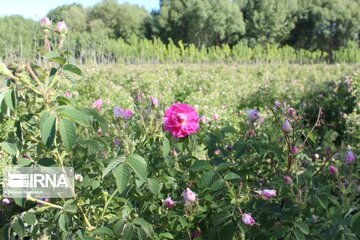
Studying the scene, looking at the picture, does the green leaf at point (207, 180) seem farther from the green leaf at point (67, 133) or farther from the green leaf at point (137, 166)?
the green leaf at point (67, 133)

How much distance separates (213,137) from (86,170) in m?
0.41

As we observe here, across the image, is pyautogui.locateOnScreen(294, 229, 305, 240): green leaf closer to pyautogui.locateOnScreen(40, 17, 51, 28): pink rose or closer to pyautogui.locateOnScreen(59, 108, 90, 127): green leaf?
pyautogui.locateOnScreen(59, 108, 90, 127): green leaf

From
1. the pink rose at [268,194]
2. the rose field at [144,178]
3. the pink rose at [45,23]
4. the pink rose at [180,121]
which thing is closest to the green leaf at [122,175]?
the rose field at [144,178]

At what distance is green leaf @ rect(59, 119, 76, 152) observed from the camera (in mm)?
938

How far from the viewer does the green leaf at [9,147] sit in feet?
3.53

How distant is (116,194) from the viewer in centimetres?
129

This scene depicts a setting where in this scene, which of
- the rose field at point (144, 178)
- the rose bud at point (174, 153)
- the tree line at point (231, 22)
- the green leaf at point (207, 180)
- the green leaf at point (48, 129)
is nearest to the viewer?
the green leaf at point (48, 129)

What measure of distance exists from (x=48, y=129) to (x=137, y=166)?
22cm

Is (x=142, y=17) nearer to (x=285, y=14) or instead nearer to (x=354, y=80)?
(x=285, y=14)

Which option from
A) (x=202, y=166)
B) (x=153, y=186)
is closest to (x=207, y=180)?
(x=202, y=166)

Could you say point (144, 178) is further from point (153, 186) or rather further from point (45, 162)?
point (45, 162)

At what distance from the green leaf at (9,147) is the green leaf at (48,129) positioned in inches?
8.1

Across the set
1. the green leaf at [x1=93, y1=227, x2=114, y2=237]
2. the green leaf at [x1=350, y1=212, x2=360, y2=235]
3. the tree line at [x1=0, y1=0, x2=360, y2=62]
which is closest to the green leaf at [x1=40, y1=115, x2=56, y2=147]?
the green leaf at [x1=93, y1=227, x2=114, y2=237]

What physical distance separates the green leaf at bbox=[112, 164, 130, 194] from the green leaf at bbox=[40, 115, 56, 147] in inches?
6.6
